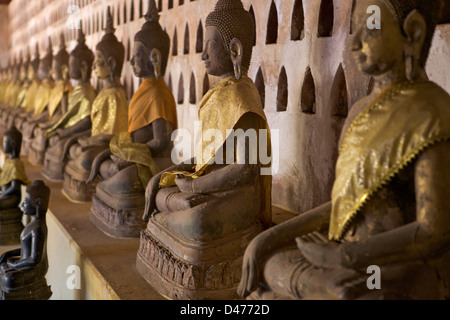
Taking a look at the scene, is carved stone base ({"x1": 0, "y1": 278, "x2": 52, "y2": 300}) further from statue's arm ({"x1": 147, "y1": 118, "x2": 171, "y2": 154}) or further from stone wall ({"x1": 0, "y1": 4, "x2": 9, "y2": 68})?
stone wall ({"x1": 0, "y1": 4, "x2": 9, "y2": 68})

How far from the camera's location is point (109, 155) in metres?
4.41

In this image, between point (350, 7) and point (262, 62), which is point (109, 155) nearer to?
point (262, 62)

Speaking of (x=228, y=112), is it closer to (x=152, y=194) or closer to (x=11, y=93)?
(x=152, y=194)

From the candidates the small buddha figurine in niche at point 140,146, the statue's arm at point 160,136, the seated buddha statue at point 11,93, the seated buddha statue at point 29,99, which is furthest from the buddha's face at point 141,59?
the seated buddha statue at point 11,93

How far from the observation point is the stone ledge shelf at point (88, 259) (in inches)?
120

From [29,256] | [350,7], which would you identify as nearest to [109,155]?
[29,256]

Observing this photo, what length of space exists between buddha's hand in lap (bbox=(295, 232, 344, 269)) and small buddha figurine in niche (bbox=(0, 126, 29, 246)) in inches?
134

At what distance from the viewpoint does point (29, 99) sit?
8477 mm

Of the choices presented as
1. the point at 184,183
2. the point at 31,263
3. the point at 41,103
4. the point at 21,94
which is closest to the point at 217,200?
the point at 184,183

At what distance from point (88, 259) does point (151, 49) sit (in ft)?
5.34

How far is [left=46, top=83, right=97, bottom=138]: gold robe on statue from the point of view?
5637 millimetres

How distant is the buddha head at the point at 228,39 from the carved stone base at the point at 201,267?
91 cm

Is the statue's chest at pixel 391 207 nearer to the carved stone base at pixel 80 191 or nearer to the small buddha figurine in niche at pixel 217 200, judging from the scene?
the small buddha figurine in niche at pixel 217 200

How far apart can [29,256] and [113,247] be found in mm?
558
